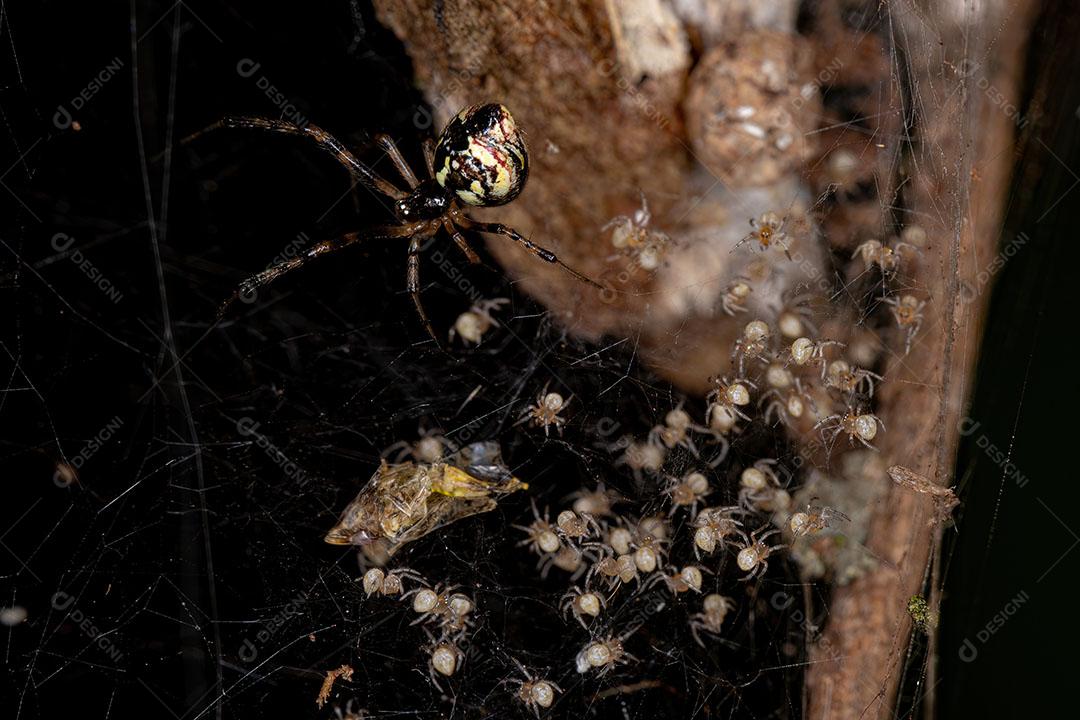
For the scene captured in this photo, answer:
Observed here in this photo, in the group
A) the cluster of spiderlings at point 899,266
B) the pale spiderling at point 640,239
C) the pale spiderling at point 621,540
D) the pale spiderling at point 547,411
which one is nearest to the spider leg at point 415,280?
the pale spiderling at point 547,411

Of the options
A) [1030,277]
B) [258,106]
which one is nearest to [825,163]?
[1030,277]

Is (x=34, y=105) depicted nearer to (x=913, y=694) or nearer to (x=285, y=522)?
(x=285, y=522)

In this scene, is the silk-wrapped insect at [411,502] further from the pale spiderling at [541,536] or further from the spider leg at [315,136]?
the spider leg at [315,136]

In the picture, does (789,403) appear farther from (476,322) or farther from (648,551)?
(476,322)

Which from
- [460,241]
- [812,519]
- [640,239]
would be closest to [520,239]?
[460,241]

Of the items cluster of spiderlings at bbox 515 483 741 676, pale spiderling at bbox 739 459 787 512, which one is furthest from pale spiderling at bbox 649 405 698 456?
pale spiderling at bbox 739 459 787 512

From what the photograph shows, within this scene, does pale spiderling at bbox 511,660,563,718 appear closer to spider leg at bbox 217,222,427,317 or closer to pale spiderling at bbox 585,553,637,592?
pale spiderling at bbox 585,553,637,592
